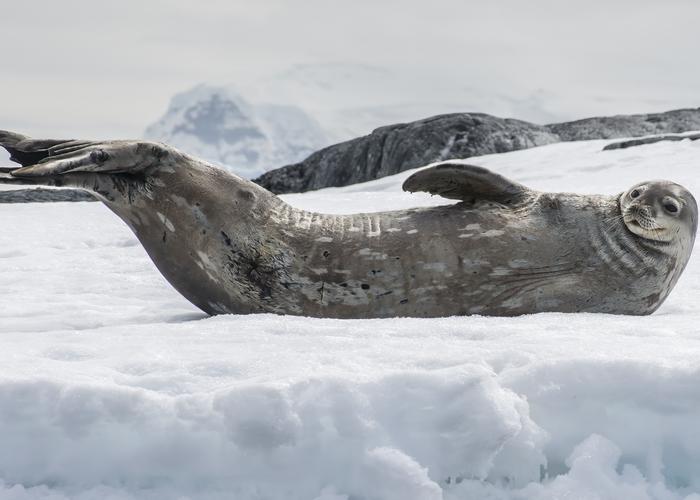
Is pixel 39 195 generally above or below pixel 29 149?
below

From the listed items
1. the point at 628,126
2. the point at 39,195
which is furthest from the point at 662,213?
the point at 628,126

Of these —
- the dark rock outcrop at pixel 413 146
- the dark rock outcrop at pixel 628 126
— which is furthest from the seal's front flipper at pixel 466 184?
the dark rock outcrop at pixel 628 126

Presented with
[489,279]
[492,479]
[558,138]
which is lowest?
[492,479]

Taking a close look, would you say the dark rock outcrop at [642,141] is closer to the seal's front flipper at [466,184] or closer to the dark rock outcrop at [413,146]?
the dark rock outcrop at [413,146]

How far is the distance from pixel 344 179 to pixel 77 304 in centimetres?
998

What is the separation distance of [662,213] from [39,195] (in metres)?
8.72

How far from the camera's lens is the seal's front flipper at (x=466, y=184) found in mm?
4281

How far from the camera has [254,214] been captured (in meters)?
4.30

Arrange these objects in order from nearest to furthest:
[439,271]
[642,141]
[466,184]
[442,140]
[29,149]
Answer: [439,271], [466,184], [29,149], [642,141], [442,140]

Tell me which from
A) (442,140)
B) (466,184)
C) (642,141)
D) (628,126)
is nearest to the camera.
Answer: (466,184)

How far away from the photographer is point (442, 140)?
13914 mm

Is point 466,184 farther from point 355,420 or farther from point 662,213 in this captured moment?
point 355,420

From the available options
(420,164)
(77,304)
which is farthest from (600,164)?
(77,304)

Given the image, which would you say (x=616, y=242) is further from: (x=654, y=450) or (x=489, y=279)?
(x=654, y=450)
